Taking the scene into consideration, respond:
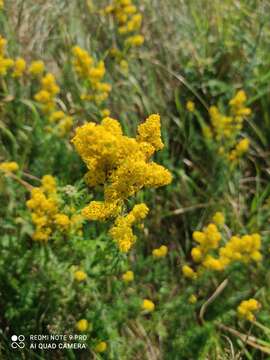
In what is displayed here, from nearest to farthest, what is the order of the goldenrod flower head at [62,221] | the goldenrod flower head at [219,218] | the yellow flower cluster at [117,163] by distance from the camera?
the yellow flower cluster at [117,163] → the goldenrod flower head at [62,221] → the goldenrod flower head at [219,218]

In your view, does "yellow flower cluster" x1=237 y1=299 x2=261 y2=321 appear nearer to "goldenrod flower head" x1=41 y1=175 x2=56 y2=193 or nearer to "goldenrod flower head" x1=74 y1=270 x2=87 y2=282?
"goldenrod flower head" x1=74 y1=270 x2=87 y2=282

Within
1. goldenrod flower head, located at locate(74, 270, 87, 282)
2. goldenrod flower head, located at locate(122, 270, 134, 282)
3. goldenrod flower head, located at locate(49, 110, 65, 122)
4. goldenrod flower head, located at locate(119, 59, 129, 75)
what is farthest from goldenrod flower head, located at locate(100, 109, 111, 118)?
goldenrod flower head, located at locate(74, 270, 87, 282)

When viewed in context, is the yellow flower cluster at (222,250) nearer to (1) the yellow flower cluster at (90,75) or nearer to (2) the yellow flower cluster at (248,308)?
(2) the yellow flower cluster at (248,308)

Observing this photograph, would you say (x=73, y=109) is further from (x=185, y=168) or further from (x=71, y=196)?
(x=71, y=196)

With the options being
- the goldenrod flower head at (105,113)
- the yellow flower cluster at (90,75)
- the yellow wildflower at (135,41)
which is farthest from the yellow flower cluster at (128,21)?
the goldenrod flower head at (105,113)

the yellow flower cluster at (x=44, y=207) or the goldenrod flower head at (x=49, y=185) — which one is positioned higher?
the goldenrod flower head at (x=49, y=185)

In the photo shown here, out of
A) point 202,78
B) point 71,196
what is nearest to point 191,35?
point 202,78

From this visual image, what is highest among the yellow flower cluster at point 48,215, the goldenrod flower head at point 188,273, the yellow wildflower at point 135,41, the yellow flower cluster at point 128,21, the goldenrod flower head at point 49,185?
the yellow flower cluster at point 128,21

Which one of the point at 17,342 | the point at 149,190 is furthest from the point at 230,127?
the point at 17,342
